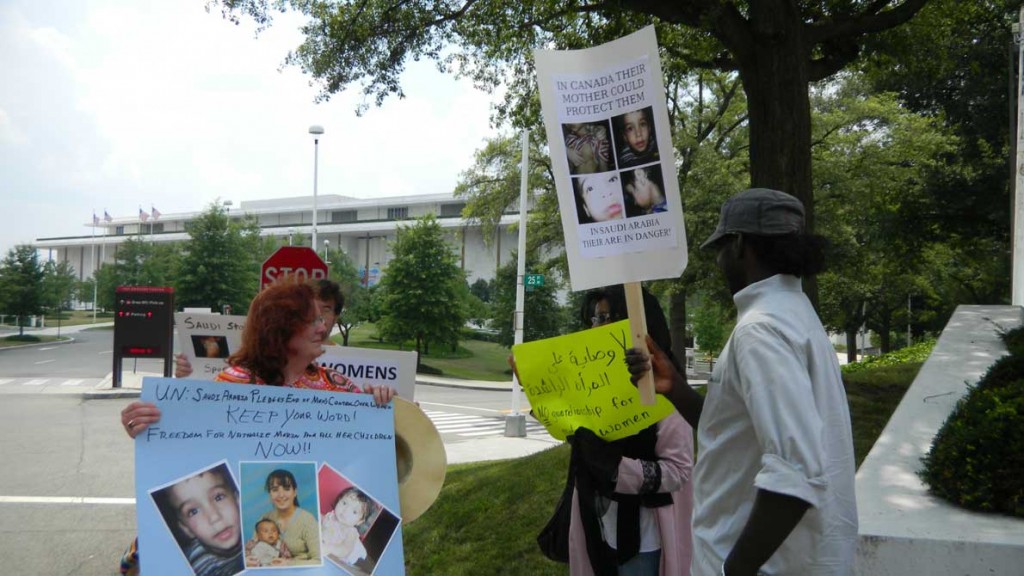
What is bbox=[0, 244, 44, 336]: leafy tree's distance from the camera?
54.2 metres

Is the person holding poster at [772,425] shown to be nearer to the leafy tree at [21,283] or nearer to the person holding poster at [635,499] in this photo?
the person holding poster at [635,499]

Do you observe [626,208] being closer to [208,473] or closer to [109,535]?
[208,473]

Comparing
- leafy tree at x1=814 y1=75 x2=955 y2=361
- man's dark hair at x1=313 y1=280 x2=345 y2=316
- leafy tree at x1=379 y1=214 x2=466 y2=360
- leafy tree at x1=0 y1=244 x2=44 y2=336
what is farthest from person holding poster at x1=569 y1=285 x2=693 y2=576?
leafy tree at x1=0 y1=244 x2=44 y2=336

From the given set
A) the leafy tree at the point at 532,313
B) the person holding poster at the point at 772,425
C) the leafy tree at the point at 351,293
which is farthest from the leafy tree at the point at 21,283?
the person holding poster at the point at 772,425

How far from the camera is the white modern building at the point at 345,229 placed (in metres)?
87.5

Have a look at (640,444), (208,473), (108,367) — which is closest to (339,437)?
(208,473)

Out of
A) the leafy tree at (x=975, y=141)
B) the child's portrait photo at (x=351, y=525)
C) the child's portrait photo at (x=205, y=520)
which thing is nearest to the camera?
the child's portrait photo at (x=205, y=520)

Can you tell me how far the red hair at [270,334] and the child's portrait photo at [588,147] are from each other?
115cm

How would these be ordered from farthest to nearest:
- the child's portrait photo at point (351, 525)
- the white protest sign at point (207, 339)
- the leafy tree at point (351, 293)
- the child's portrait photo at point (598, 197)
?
the leafy tree at point (351, 293) → the white protest sign at point (207, 339) → the child's portrait photo at point (598, 197) → the child's portrait photo at point (351, 525)

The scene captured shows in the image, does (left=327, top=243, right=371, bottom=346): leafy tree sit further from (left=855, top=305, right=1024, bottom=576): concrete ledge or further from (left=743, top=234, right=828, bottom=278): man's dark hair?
(left=743, top=234, right=828, bottom=278): man's dark hair

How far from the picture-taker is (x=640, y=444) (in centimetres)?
344

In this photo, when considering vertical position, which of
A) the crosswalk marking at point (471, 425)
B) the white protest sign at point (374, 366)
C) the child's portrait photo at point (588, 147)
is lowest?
the crosswalk marking at point (471, 425)

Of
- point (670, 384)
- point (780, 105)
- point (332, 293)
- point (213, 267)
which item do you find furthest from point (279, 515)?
point (213, 267)

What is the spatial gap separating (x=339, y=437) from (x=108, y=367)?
3981cm
